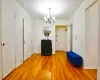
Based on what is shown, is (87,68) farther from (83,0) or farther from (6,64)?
(6,64)

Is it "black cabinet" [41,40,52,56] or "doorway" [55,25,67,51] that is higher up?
"doorway" [55,25,67,51]

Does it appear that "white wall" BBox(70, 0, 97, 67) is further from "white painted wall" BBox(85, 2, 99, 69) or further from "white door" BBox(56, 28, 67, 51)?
"white door" BBox(56, 28, 67, 51)

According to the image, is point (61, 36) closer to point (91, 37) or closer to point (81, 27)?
point (81, 27)

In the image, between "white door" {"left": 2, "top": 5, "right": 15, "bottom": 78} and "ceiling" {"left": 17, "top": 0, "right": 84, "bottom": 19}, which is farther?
"ceiling" {"left": 17, "top": 0, "right": 84, "bottom": 19}

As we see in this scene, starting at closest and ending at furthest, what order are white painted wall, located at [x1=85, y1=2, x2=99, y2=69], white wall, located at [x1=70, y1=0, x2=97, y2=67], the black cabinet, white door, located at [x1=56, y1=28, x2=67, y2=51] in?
1. white painted wall, located at [x1=85, y1=2, x2=99, y2=69]
2. white wall, located at [x1=70, y1=0, x2=97, y2=67]
3. the black cabinet
4. white door, located at [x1=56, y1=28, x2=67, y2=51]

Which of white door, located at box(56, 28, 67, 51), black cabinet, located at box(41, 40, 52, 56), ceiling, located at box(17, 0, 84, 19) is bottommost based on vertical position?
black cabinet, located at box(41, 40, 52, 56)

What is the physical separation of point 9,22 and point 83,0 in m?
2.72

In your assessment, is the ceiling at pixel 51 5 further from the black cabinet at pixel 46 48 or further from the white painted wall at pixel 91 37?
the black cabinet at pixel 46 48

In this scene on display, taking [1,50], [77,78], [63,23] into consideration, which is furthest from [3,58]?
[63,23]

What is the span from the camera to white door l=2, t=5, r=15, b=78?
10.1 feet

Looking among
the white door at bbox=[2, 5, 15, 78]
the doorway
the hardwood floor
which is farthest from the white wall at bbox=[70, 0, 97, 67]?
the doorway

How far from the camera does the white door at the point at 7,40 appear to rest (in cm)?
309

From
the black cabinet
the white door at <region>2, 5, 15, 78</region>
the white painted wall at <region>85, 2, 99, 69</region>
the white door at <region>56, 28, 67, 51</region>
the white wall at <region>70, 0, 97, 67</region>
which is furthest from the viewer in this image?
the white door at <region>56, 28, 67, 51</region>

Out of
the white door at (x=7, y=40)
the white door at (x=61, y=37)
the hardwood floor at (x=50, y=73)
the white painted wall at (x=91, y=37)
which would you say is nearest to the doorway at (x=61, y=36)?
the white door at (x=61, y=37)
